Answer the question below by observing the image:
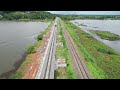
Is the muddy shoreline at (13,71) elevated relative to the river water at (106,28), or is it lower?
elevated

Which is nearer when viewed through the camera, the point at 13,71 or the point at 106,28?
the point at 13,71

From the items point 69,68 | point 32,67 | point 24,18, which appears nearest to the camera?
point 69,68

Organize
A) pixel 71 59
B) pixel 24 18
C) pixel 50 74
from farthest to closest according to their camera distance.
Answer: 1. pixel 24 18
2. pixel 71 59
3. pixel 50 74

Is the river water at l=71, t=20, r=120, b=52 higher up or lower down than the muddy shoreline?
lower down

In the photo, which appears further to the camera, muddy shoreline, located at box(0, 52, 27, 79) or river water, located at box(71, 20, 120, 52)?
river water, located at box(71, 20, 120, 52)

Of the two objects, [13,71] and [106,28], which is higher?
[13,71]

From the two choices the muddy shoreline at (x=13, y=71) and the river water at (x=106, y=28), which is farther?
A: the river water at (x=106, y=28)
